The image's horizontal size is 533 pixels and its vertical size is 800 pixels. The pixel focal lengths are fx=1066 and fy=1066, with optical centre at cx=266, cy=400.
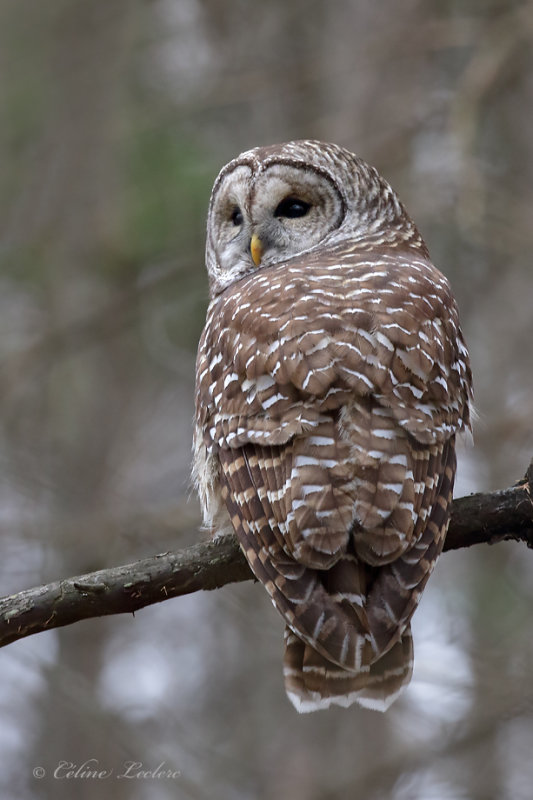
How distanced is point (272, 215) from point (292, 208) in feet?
0.45

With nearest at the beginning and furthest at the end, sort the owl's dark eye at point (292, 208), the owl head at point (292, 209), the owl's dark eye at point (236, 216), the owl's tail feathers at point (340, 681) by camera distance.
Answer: the owl's tail feathers at point (340, 681) → the owl head at point (292, 209) → the owl's dark eye at point (292, 208) → the owl's dark eye at point (236, 216)

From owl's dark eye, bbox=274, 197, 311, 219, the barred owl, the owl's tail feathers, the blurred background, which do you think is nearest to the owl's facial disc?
owl's dark eye, bbox=274, 197, 311, 219

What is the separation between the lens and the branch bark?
3301mm

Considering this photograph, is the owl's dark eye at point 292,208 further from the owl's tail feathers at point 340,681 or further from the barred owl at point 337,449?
the owl's tail feathers at point 340,681

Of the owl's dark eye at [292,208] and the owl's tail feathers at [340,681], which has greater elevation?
the owl's dark eye at [292,208]

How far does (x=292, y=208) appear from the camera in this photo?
17.4 ft

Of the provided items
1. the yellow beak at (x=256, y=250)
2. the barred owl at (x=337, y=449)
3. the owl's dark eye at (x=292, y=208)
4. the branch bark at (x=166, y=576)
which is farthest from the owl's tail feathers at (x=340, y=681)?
the owl's dark eye at (x=292, y=208)

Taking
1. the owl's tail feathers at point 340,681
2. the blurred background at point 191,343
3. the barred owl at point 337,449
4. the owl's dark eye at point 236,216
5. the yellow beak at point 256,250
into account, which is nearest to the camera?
the barred owl at point 337,449

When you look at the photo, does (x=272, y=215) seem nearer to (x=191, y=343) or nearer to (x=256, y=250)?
(x=256, y=250)

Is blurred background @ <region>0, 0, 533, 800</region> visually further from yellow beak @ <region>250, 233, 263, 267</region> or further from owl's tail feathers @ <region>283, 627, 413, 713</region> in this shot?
owl's tail feathers @ <region>283, 627, 413, 713</region>

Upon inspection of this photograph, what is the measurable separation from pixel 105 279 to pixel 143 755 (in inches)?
147

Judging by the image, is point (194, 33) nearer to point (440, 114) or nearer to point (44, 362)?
point (440, 114)

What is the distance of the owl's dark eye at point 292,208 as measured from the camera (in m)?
5.28

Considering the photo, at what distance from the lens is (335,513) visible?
3.38m
